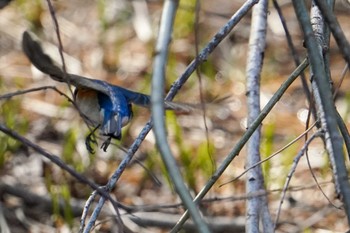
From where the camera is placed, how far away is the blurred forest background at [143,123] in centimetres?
420

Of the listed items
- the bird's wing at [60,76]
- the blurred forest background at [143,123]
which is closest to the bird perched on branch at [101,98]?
the bird's wing at [60,76]

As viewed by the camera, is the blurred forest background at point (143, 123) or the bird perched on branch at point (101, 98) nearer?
the bird perched on branch at point (101, 98)

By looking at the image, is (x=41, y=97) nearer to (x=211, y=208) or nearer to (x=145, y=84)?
(x=145, y=84)

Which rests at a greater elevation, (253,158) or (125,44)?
(125,44)

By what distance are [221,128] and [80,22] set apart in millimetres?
1561

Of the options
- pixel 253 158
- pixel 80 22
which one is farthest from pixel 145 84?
pixel 253 158

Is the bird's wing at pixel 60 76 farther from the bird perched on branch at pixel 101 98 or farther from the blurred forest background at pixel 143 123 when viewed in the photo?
the blurred forest background at pixel 143 123

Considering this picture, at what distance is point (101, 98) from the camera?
3117 millimetres

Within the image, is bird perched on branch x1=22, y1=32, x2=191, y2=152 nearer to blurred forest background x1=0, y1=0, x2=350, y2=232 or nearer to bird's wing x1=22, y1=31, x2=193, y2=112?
bird's wing x1=22, y1=31, x2=193, y2=112

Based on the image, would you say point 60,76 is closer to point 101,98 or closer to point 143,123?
point 101,98

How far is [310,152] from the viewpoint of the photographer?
4.61m

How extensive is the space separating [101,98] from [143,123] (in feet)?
6.04

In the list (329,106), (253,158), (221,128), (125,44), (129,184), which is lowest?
(329,106)

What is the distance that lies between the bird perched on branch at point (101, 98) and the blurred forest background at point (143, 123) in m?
0.42
